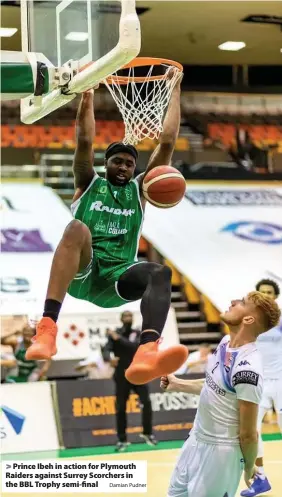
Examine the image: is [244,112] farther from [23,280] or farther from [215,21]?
[23,280]

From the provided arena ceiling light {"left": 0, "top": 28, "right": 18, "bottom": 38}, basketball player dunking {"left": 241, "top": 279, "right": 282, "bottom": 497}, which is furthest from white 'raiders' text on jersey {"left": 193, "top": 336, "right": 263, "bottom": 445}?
arena ceiling light {"left": 0, "top": 28, "right": 18, "bottom": 38}

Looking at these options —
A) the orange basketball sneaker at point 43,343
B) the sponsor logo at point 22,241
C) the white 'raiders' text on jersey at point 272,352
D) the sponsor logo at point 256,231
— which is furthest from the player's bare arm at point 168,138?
the sponsor logo at point 256,231

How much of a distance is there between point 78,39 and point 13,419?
648 centimetres

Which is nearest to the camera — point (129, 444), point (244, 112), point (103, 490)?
point (103, 490)

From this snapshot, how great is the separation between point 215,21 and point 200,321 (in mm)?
4656

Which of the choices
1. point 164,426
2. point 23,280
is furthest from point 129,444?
point 23,280

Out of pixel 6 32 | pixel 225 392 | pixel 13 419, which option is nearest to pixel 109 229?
pixel 225 392

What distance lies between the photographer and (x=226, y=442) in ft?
16.6

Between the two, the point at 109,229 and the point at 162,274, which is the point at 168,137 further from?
the point at 162,274

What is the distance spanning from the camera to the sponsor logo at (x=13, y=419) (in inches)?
412

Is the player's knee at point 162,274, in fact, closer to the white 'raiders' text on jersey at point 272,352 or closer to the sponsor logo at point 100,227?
the sponsor logo at point 100,227

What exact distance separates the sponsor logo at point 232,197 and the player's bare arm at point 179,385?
10108 millimetres

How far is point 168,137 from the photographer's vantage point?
527cm

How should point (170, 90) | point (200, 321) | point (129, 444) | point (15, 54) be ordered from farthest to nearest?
1. point (200, 321)
2. point (129, 444)
3. point (170, 90)
4. point (15, 54)
